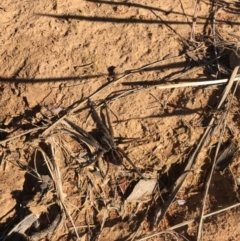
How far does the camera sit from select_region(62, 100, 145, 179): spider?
3008 mm

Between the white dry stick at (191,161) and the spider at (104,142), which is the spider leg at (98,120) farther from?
the white dry stick at (191,161)

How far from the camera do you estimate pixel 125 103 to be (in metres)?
3.12

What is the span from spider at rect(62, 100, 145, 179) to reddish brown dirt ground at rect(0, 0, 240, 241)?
0.04 m

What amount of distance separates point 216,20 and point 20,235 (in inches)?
71.7

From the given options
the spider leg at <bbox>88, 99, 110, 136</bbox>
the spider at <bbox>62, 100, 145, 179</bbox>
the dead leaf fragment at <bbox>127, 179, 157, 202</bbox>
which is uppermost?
the spider leg at <bbox>88, 99, 110, 136</bbox>

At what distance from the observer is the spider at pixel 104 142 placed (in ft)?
9.87

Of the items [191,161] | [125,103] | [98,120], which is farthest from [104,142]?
[191,161]

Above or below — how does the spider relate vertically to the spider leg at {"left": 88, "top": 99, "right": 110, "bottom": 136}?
below

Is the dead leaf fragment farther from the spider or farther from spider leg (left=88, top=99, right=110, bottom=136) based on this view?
spider leg (left=88, top=99, right=110, bottom=136)

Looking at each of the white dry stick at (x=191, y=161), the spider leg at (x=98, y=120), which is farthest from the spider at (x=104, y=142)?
the white dry stick at (x=191, y=161)

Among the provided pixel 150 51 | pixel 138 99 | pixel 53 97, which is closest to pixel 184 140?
pixel 138 99

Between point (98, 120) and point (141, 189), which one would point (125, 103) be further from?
point (141, 189)

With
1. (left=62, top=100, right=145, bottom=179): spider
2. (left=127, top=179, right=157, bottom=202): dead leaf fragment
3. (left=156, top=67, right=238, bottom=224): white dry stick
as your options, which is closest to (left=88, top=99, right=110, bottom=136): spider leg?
(left=62, top=100, right=145, bottom=179): spider

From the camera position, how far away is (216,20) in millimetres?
3336
